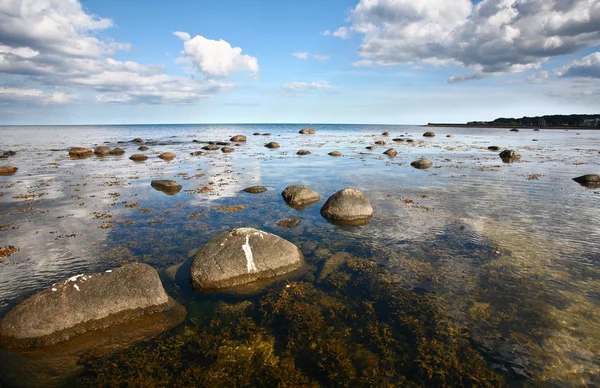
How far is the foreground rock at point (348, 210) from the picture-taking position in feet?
54.6

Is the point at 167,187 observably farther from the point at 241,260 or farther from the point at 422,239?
the point at 422,239

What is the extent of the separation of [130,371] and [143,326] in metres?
1.63

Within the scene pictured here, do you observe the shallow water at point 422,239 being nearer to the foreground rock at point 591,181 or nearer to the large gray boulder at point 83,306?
the foreground rock at point 591,181

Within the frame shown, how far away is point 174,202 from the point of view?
20.3 meters

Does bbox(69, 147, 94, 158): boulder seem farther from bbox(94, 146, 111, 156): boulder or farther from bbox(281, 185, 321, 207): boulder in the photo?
bbox(281, 185, 321, 207): boulder

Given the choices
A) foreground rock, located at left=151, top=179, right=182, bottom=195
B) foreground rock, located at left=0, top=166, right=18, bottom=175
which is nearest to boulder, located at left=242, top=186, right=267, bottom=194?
foreground rock, located at left=151, top=179, right=182, bottom=195

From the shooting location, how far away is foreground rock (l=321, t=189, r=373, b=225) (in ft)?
54.6

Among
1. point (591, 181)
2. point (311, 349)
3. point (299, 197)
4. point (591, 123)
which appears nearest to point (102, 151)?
point (299, 197)

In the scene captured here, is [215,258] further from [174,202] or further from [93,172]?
[93,172]

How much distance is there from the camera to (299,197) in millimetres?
20172

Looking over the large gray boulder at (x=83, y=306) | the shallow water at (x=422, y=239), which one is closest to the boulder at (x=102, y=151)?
the shallow water at (x=422, y=239)

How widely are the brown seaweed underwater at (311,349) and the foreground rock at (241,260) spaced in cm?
119

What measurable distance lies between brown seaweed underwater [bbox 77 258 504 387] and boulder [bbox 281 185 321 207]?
10.6 m

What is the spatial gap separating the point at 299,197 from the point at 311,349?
43.3ft
